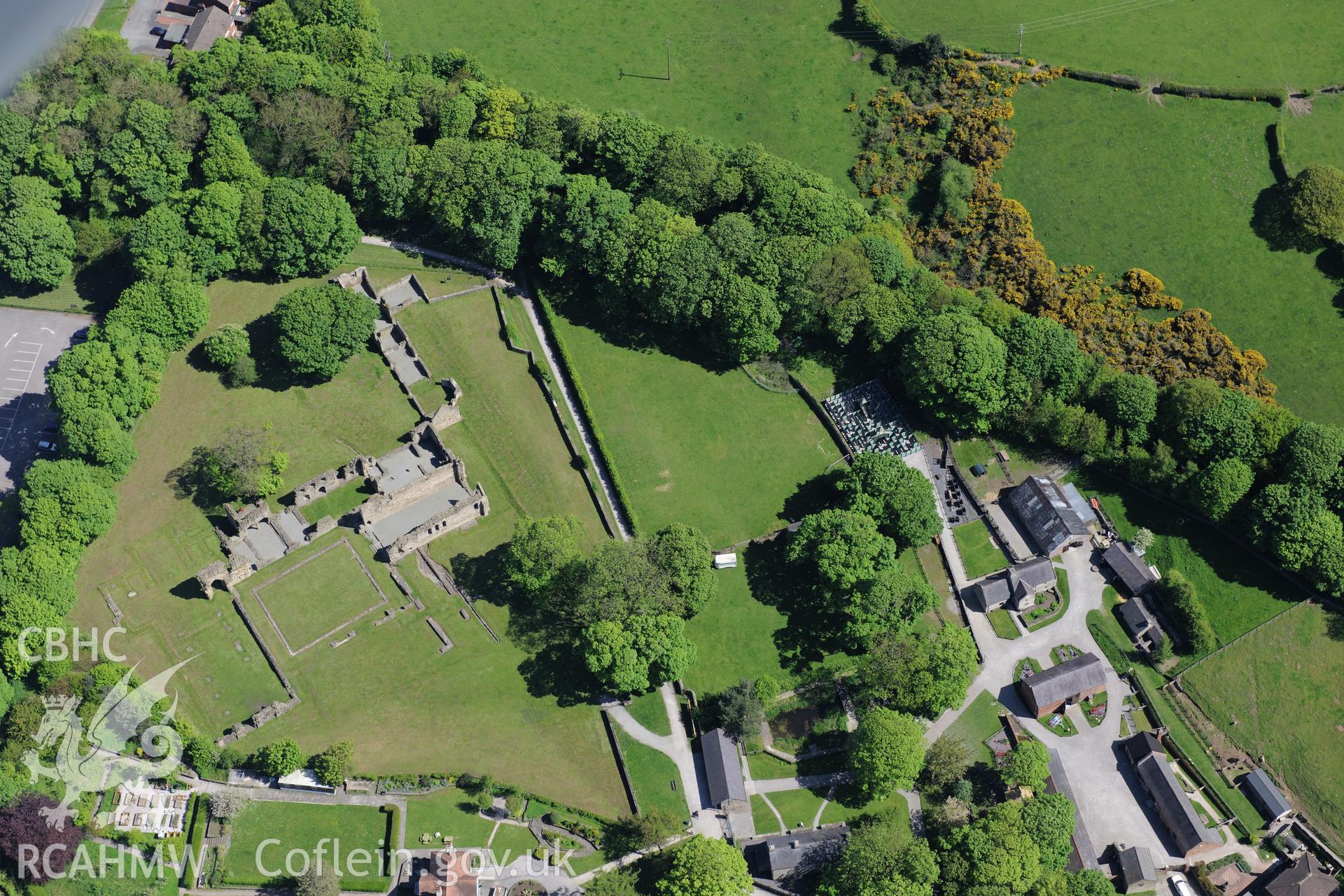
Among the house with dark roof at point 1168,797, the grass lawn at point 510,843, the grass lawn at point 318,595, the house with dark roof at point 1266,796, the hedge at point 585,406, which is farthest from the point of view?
the hedge at point 585,406

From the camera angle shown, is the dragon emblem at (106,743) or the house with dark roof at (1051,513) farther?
the house with dark roof at (1051,513)

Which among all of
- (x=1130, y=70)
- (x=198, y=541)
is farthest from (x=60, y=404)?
(x=1130, y=70)

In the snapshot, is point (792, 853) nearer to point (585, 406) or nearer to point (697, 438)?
point (697, 438)

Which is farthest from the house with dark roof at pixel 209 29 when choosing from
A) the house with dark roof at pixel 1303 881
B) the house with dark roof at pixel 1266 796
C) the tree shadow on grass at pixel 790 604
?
the house with dark roof at pixel 1303 881

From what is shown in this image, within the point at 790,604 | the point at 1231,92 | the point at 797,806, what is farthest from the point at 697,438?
the point at 1231,92

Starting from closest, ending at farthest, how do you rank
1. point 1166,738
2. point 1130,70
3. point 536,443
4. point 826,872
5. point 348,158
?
point 826,872
point 1166,738
point 536,443
point 348,158
point 1130,70

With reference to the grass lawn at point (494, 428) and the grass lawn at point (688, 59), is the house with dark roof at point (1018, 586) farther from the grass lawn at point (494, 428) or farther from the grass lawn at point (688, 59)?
the grass lawn at point (688, 59)

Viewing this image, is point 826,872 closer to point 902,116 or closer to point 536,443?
point 536,443
